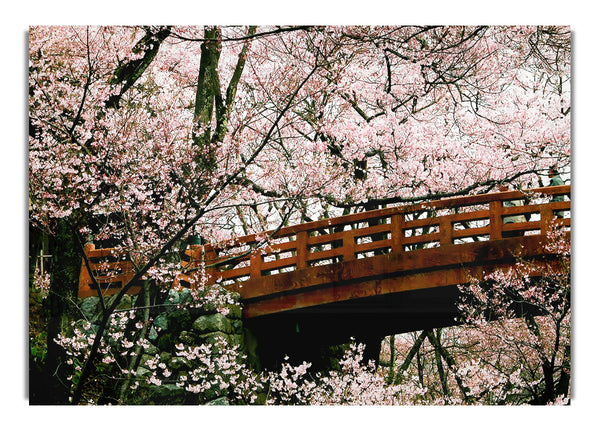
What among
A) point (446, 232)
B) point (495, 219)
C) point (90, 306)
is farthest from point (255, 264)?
point (495, 219)

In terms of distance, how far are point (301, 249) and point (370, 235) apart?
0.46 m

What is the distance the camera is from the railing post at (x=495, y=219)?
140 inches

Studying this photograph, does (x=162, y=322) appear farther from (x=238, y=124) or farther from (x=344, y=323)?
(x=238, y=124)

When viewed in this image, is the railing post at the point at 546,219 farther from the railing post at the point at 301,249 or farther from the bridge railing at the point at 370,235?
the railing post at the point at 301,249

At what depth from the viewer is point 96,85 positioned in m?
3.62

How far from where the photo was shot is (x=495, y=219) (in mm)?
3584

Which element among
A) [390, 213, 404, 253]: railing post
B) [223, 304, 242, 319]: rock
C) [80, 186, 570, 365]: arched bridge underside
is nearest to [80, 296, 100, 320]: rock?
[80, 186, 570, 365]: arched bridge underside

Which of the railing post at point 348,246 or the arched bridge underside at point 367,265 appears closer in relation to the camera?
the arched bridge underside at point 367,265

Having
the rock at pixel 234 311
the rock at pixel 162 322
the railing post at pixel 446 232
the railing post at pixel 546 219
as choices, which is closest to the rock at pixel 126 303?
Answer: the rock at pixel 162 322

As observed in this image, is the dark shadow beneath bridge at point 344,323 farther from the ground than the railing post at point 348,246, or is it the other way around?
the railing post at point 348,246

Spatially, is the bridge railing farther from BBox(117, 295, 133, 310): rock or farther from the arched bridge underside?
BBox(117, 295, 133, 310): rock

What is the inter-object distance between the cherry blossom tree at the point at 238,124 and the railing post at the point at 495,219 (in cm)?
17
